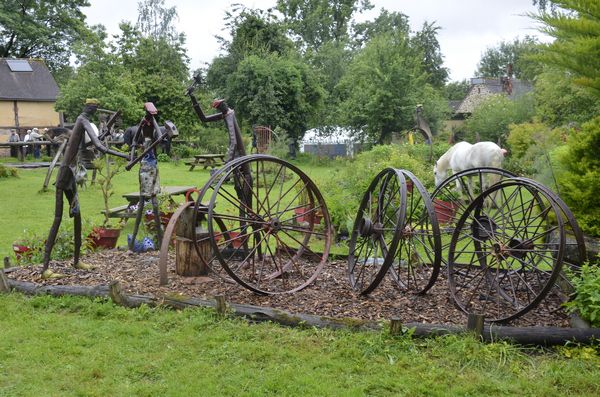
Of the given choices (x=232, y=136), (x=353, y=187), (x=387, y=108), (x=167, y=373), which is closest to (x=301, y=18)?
(x=387, y=108)

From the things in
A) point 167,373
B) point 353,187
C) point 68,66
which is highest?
point 68,66

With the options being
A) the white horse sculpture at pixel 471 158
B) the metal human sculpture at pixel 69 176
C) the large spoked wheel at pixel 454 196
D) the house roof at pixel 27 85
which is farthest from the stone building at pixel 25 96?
the metal human sculpture at pixel 69 176

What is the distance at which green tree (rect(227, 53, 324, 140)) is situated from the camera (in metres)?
29.5

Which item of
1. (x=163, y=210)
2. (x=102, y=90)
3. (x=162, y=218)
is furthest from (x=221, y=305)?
(x=102, y=90)

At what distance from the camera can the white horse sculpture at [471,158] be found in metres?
12.6

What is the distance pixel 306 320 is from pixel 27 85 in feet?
111

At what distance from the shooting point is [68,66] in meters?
46.2

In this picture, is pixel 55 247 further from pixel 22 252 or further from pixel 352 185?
pixel 352 185

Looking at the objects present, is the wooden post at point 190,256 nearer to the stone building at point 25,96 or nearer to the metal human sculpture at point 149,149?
the metal human sculpture at point 149,149

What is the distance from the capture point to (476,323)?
5.05 meters

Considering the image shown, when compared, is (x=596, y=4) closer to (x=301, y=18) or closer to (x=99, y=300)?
(x=99, y=300)

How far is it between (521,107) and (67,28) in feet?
101

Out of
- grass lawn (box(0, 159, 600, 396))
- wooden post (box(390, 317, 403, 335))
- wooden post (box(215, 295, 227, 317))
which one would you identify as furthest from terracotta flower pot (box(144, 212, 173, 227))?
wooden post (box(390, 317, 403, 335))

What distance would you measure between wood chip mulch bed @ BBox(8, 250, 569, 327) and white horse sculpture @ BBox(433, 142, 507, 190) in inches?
236
